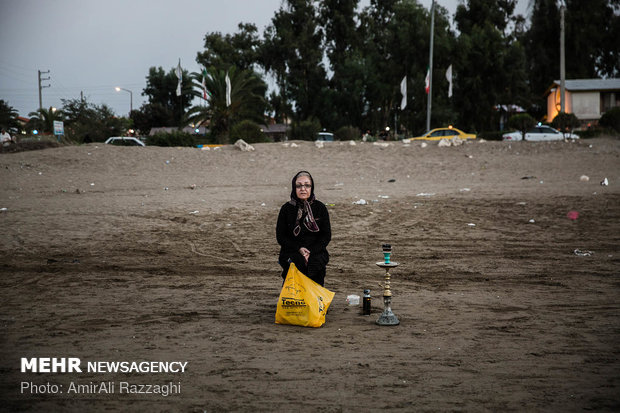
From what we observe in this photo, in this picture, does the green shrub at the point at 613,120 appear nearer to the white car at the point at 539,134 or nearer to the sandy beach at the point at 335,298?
the white car at the point at 539,134

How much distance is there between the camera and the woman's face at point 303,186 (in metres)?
5.46

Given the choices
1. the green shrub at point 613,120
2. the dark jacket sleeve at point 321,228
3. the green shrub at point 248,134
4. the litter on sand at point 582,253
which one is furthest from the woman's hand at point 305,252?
the green shrub at point 613,120

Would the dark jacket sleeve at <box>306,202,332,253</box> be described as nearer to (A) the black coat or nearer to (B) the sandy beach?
(A) the black coat

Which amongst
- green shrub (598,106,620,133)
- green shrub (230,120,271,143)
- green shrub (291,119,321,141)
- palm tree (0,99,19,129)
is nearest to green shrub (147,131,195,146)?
green shrub (230,120,271,143)

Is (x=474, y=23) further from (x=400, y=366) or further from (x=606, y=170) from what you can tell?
(x=400, y=366)

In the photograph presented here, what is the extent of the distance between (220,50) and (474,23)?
87.8 ft

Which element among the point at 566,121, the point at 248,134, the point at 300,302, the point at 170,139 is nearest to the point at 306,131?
the point at 248,134

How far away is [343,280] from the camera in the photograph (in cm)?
744

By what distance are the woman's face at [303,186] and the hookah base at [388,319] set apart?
4.49 feet

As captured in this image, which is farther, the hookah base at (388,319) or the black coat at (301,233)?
the black coat at (301,233)

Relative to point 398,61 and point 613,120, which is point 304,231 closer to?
point 613,120

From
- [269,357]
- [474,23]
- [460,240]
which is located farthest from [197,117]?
[269,357]

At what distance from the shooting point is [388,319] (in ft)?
17.2

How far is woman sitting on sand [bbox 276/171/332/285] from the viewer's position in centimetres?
553
